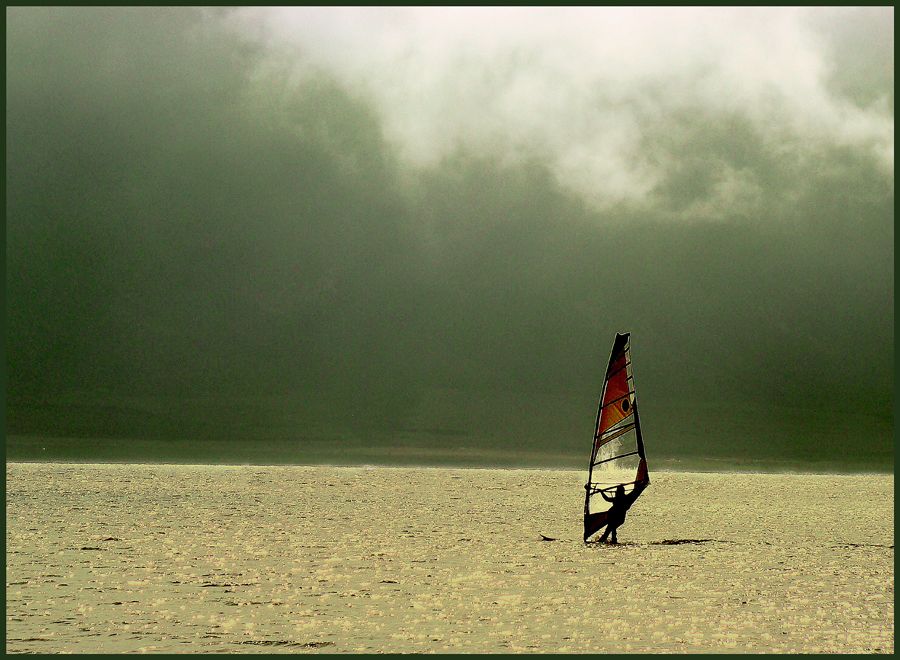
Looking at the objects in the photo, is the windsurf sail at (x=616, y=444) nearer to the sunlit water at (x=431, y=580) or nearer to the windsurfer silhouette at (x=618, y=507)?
the windsurfer silhouette at (x=618, y=507)

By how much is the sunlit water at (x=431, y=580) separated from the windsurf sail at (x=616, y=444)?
943mm

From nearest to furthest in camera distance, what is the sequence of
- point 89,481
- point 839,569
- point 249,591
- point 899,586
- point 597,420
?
point 249,591 < point 899,586 < point 839,569 < point 597,420 < point 89,481

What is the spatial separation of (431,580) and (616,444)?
5.65 metres

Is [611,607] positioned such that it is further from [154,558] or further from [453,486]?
[453,486]

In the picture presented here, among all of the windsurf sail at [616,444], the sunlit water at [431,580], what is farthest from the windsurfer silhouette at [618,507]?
the sunlit water at [431,580]

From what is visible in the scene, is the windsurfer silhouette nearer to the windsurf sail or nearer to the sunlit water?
the windsurf sail

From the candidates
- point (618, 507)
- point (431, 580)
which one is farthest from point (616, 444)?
point (431, 580)

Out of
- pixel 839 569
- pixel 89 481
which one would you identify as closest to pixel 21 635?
pixel 839 569

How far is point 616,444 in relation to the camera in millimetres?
17172

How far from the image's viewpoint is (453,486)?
3722 centimetres

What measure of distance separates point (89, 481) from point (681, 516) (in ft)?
73.4

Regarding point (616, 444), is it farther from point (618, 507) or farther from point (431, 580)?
point (431, 580)

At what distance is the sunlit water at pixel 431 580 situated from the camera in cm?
949

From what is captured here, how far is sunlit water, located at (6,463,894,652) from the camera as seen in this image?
374 inches
